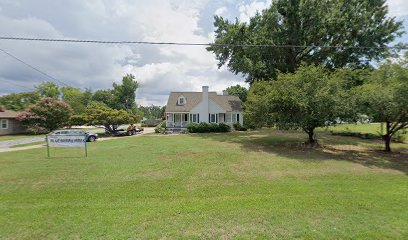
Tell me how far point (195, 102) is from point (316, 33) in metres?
18.3

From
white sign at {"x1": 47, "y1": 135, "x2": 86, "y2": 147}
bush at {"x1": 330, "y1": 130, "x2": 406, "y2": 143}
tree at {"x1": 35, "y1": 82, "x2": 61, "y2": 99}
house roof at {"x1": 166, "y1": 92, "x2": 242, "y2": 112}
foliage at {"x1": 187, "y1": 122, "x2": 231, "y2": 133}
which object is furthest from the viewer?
tree at {"x1": 35, "y1": 82, "x2": 61, "y2": 99}

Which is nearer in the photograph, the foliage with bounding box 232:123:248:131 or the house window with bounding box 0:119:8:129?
the house window with bounding box 0:119:8:129

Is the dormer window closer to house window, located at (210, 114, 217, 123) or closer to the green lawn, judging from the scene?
house window, located at (210, 114, 217, 123)

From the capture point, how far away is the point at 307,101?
12547 mm

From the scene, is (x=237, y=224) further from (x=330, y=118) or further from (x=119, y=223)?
(x=330, y=118)

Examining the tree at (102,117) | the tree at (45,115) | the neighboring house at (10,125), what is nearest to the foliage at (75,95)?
the neighboring house at (10,125)

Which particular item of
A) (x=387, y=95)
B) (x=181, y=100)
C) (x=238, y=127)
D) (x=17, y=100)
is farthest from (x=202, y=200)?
(x=17, y=100)

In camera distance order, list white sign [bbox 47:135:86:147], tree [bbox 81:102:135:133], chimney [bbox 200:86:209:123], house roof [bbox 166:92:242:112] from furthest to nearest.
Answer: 1. house roof [bbox 166:92:242:112]
2. chimney [bbox 200:86:209:123]
3. tree [bbox 81:102:135:133]
4. white sign [bbox 47:135:86:147]

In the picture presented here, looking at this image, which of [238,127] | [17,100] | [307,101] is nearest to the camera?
[307,101]

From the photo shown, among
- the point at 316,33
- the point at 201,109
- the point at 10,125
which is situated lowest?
the point at 10,125

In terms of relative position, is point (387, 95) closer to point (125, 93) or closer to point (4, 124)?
point (4, 124)

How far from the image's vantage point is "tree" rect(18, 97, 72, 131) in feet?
87.8

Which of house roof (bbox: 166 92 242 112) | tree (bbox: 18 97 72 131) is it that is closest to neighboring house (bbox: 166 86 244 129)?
house roof (bbox: 166 92 242 112)

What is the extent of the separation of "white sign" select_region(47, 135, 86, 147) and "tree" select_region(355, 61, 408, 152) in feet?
53.3
